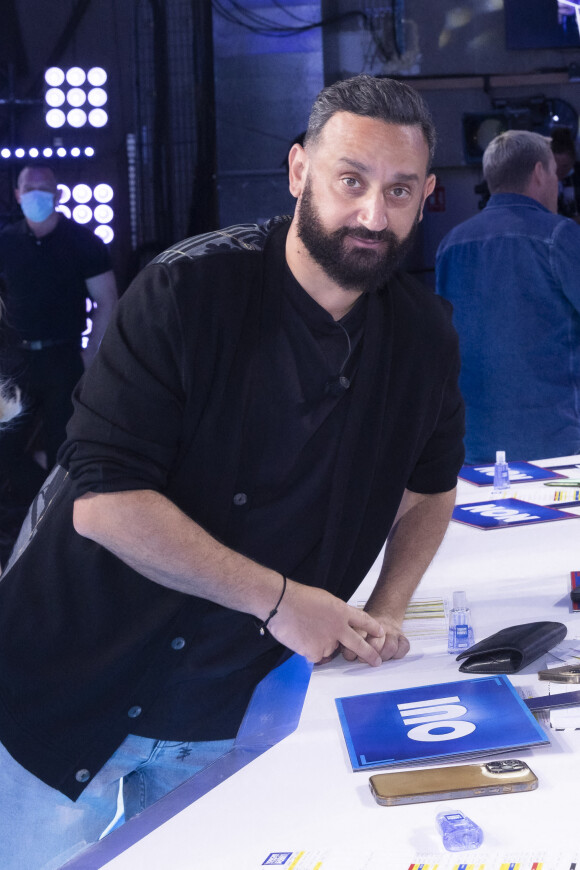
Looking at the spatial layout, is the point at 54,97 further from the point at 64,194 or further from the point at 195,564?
the point at 195,564

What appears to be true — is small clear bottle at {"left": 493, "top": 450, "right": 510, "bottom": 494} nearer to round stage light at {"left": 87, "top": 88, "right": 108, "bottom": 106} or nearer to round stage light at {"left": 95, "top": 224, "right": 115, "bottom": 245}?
round stage light at {"left": 95, "top": 224, "right": 115, "bottom": 245}

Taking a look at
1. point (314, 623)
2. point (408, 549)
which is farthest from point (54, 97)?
point (314, 623)

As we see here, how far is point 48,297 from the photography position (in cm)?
486

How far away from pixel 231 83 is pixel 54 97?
6.07ft

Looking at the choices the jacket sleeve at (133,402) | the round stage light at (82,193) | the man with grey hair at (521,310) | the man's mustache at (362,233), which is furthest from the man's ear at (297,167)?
the round stage light at (82,193)

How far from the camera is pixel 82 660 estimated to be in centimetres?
136

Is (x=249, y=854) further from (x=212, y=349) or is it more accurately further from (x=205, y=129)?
(x=205, y=129)

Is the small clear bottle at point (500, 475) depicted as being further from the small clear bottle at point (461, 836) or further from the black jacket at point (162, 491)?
the small clear bottle at point (461, 836)

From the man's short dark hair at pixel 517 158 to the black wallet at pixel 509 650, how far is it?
7.38 ft

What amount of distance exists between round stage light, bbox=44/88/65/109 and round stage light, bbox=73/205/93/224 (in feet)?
1.86

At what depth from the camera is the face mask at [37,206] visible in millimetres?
4809

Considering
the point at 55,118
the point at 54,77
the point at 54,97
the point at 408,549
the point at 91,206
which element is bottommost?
the point at 408,549

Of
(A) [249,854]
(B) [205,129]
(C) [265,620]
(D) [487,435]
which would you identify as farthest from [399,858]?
(B) [205,129]

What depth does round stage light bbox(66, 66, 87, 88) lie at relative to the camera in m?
5.90
